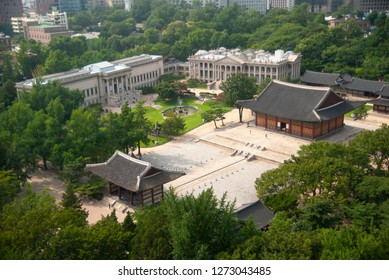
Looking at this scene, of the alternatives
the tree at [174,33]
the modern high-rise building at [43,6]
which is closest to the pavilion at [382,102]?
the tree at [174,33]

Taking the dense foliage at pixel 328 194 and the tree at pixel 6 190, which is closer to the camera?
the dense foliage at pixel 328 194

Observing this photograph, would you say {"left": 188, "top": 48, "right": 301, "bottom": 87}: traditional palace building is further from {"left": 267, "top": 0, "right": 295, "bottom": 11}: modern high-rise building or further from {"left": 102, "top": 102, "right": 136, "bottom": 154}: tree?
{"left": 267, "top": 0, "right": 295, "bottom": 11}: modern high-rise building

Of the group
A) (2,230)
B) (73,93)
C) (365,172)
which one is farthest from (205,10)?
(2,230)

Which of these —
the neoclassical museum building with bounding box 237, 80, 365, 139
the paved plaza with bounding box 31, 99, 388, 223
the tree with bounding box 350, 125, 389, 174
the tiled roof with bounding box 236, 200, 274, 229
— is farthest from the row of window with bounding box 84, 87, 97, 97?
the tiled roof with bounding box 236, 200, 274, 229

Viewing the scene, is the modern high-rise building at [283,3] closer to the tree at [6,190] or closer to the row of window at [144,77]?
the row of window at [144,77]

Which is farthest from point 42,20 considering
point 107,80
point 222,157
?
point 222,157

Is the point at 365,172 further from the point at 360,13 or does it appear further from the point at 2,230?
the point at 360,13
